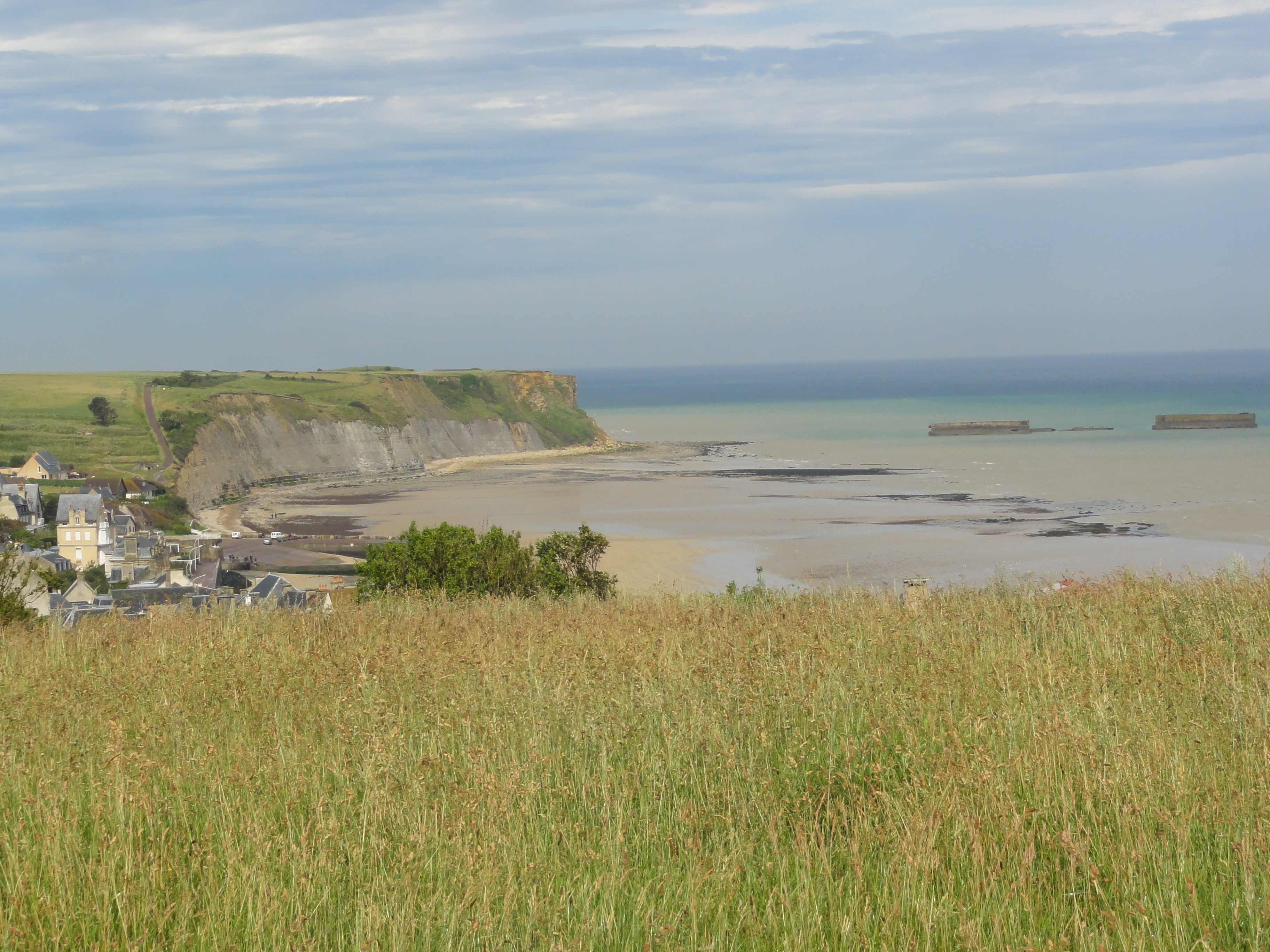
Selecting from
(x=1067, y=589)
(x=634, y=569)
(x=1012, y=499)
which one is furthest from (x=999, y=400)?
(x=1067, y=589)

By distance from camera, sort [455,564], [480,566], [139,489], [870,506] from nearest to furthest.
Result: [480,566], [455,564], [870,506], [139,489]

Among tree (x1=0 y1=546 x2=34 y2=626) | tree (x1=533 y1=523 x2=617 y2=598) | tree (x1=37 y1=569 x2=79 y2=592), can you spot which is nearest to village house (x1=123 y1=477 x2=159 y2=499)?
tree (x1=37 y1=569 x2=79 y2=592)

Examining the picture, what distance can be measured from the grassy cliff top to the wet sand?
14.9m

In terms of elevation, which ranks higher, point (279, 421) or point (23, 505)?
point (279, 421)

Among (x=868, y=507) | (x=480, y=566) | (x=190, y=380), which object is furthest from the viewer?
(x=190, y=380)

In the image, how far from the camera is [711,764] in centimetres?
430

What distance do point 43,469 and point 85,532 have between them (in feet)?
105

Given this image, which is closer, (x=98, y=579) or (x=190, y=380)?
(x=98, y=579)

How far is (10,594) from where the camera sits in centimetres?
1130

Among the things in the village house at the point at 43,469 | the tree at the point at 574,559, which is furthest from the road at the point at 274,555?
the tree at the point at 574,559

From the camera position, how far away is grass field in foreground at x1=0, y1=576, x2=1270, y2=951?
10.2ft

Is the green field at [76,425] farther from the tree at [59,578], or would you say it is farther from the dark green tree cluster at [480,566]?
the dark green tree cluster at [480,566]

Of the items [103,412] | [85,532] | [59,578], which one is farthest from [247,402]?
[59,578]

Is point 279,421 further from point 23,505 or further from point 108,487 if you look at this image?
point 23,505
